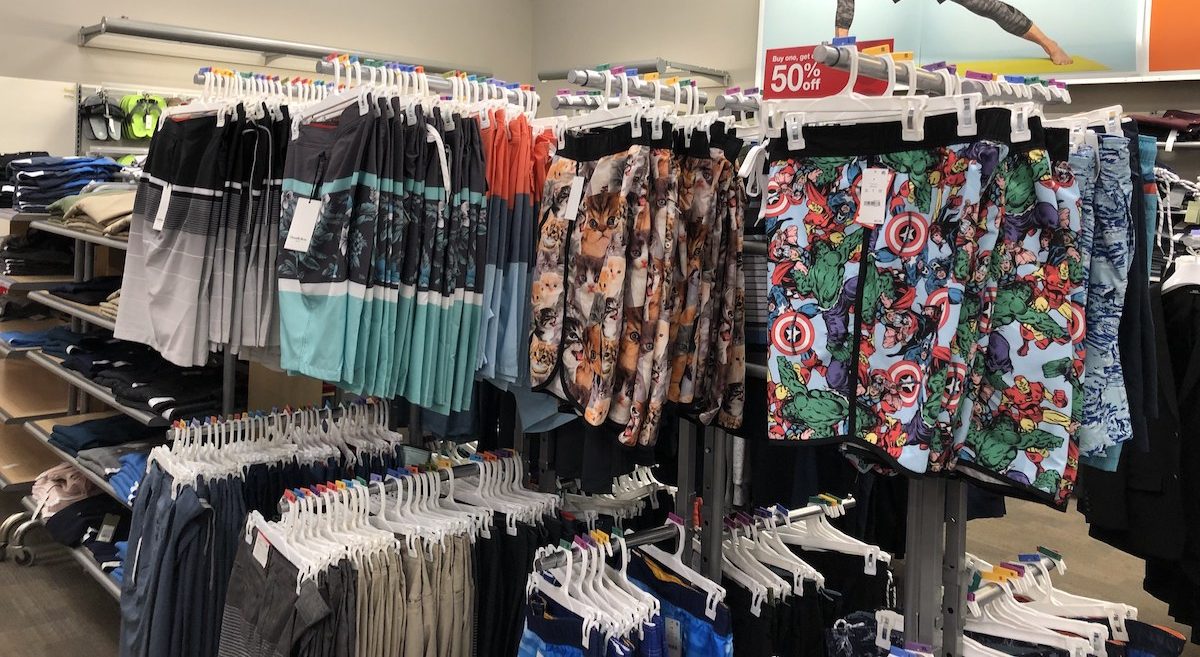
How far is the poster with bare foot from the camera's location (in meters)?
4.90

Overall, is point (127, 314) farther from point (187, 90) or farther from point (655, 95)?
point (187, 90)

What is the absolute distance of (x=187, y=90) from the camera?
6234mm

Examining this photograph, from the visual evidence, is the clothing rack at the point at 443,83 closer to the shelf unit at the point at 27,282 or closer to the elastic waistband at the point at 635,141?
the elastic waistband at the point at 635,141

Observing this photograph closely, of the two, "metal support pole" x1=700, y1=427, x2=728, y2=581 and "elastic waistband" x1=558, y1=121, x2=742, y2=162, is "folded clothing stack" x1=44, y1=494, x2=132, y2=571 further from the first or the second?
"elastic waistband" x1=558, y1=121, x2=742, y2=162

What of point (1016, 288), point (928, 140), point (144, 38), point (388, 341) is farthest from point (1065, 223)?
point (144, 38)

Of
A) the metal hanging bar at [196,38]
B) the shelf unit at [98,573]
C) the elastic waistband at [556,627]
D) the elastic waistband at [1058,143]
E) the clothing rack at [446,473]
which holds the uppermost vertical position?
the metal hanging bar at [196,38]

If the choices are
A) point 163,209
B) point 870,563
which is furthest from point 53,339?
point 870,563

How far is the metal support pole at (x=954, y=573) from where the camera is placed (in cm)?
185

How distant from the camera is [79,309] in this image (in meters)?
3.81

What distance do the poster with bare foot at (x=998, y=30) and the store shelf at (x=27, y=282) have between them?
448 cm

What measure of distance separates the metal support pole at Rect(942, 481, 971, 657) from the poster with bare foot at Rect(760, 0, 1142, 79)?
3595 millimetres

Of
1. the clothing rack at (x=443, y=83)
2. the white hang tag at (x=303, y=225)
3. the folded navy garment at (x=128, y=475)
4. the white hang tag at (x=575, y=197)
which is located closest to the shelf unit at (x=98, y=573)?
the folded navy garment at (x=128, y=475)

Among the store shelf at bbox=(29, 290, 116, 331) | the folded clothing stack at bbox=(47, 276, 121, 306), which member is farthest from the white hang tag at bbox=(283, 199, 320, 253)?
the folded clothing stack at bbox=(47, 276, 121, 306)

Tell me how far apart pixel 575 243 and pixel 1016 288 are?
37.6 inches
